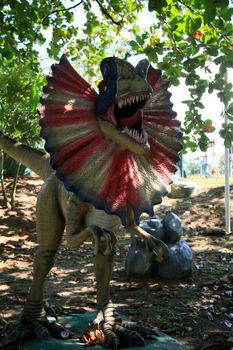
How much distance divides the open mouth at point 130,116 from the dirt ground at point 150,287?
5.22 feet

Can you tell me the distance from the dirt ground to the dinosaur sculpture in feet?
3.47

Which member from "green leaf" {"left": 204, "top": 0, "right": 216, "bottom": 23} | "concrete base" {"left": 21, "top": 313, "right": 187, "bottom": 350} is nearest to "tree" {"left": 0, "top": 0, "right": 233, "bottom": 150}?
"green leaf" {"left": 204, "top": 0, "right": 216, "bottom": 23}

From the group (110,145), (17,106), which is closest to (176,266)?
(110,145)

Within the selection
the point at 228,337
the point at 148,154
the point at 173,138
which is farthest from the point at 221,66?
the point at 228,337

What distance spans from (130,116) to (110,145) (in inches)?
6.9

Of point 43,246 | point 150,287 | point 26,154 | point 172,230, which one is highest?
point 26,154

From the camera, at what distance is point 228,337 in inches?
117

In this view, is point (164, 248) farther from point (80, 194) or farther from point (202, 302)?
point (202, 302)

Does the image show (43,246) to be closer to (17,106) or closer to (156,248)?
(156,248)

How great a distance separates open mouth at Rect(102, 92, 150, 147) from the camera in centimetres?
202

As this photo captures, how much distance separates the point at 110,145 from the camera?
2107mm

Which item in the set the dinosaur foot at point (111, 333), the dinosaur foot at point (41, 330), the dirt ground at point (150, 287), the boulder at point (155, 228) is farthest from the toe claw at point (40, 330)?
the boulder at point (155, 228)

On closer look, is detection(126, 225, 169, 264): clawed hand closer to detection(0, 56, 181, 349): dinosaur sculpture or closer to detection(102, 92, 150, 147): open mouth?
detection(0, 56, 181, 349): dinosaur sculpture

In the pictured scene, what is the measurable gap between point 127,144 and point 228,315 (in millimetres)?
Answer: 2130
